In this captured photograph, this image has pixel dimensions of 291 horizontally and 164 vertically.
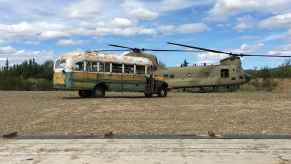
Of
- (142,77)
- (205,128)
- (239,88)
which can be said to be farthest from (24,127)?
(239,88)

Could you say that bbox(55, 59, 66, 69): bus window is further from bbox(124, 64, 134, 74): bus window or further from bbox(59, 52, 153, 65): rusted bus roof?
bbox(124, 64, 134, 74): bus window

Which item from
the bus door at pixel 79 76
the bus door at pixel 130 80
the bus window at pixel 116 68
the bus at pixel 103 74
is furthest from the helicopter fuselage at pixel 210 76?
the bus door at pixel 79 76

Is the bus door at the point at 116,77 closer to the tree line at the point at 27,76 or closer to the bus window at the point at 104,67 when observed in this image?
the bus window at the point at 104,67

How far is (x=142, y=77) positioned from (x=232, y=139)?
21.2 m

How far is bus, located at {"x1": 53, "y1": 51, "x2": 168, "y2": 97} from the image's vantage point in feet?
85.5

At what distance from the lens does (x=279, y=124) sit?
12.1m

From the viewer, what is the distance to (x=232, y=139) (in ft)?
27.8

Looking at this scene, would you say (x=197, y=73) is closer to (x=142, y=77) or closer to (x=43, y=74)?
(x=142, y=77)

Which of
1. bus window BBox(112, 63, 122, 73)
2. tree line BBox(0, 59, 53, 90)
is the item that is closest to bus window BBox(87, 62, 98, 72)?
bus window BBox(112, 63, 122, 73)

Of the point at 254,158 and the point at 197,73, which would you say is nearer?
the point at 254,158

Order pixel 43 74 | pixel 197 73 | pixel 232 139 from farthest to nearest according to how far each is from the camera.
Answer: pixel 43 74, pixel 197 73, pixel 232 139

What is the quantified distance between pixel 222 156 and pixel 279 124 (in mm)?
5631

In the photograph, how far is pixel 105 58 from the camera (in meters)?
27.4

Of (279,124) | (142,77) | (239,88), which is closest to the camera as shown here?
(279,124)
